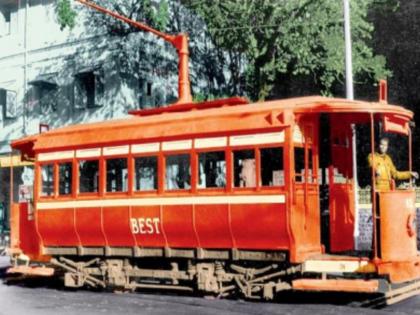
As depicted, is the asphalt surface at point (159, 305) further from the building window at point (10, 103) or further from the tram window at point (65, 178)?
the building window at point (10, 103)

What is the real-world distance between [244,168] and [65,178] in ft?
14.0

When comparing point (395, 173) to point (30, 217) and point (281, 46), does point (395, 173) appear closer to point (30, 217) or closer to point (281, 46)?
point (30, 217)

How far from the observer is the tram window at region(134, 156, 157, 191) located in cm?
1263

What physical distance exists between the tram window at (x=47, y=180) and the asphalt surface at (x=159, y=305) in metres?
2.12

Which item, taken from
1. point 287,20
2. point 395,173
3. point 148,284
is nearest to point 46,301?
point 148,284

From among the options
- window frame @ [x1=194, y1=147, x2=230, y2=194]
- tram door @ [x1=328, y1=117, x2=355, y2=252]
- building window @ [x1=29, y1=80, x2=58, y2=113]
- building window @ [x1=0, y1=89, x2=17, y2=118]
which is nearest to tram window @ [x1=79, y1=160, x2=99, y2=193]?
window frame @ [x1=194, y1=147, x2=230, y2=194]

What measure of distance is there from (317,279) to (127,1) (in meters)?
17.4

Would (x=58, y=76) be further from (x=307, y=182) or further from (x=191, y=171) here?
(x=307, y=182)

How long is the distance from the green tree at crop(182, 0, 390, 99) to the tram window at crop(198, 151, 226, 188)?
1062 cm

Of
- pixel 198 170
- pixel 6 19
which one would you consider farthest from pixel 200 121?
pixel 6 19

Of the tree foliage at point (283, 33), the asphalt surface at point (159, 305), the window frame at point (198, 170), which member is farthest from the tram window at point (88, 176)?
the tree foliage at point (283, 33)

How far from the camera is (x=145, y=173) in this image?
12812 millimetres

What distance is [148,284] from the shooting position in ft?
43.0

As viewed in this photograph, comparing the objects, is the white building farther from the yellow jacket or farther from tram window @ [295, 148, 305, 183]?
the yellow jacket
